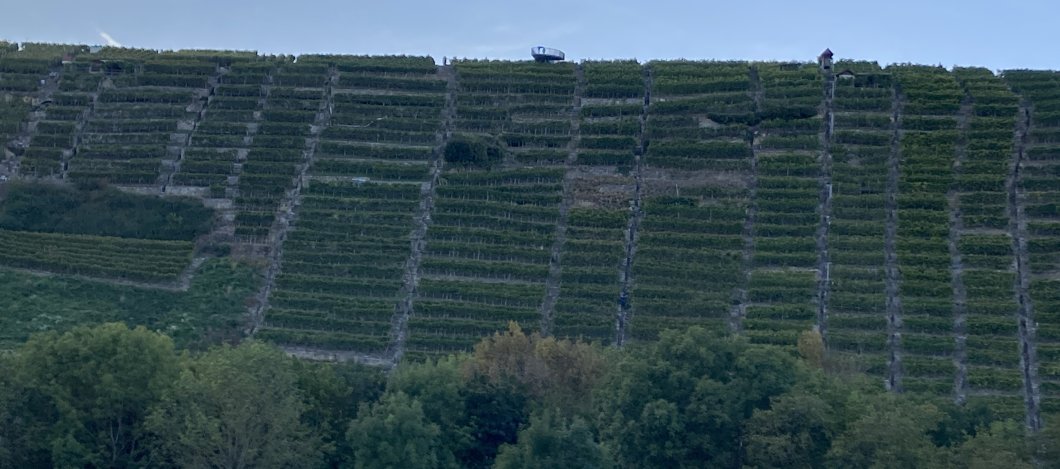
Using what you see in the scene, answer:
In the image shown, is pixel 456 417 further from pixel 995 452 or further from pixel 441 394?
pixel 995 452

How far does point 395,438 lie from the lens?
46.0 metres

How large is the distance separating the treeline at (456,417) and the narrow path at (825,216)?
50.2ft

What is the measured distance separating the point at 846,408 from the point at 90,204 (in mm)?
43290

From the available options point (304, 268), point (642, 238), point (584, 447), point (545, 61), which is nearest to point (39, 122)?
point (304, 268)

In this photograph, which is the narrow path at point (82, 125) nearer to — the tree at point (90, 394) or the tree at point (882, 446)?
the tree at point (90, 394)

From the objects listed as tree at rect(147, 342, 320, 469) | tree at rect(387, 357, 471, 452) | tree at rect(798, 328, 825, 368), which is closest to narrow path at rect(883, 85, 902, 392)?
tree at rect(798, 328, 825, 368)

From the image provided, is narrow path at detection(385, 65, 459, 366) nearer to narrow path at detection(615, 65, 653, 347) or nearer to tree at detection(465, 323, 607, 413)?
narrow path at detection(615, 65, 653, 347)

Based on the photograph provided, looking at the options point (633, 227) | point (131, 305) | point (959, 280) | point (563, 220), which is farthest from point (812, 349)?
point (131, 305)

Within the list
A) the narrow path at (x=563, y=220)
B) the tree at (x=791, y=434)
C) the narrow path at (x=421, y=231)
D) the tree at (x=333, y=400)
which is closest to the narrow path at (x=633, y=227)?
the narrow path at (x=563, y=220)

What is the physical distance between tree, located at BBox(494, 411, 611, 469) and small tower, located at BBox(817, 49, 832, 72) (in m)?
42.6

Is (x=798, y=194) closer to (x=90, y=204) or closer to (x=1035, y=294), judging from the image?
(x=1035, y=294)

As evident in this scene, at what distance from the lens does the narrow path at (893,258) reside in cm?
6300

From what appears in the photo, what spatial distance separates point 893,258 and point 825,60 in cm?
1719

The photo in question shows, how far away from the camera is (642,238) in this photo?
7044 centimetres
